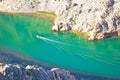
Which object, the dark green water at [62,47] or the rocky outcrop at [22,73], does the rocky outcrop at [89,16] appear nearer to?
the dark green water at [62,47]

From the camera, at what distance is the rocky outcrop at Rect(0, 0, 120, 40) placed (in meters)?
138

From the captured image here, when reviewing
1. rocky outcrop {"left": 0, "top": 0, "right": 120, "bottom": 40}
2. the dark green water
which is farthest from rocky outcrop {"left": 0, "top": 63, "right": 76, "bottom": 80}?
rocky outcrop {"left": 0, "top": 0, "right": 120, "bottom": 40}

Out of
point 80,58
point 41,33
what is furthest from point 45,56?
point 41,33

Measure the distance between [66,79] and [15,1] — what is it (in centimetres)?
11570

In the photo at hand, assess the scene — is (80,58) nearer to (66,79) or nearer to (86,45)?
(86,45)

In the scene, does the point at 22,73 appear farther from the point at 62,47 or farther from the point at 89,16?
the point at 89,16

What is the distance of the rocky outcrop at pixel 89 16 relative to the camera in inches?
5453

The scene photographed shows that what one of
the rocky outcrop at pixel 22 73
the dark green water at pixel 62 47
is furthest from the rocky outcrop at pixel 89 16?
the rocky outcrop at pixel 22 73

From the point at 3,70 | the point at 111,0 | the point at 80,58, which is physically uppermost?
the point at 111,0

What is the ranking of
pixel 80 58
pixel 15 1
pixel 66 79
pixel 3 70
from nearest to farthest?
pixel 3 70 < pixel 66 79 < pixel 80 58 < pixel 15 1

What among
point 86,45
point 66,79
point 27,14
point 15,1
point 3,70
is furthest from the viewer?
point 15,1

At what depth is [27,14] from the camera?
168250 millimetres

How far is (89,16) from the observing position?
146375 mm

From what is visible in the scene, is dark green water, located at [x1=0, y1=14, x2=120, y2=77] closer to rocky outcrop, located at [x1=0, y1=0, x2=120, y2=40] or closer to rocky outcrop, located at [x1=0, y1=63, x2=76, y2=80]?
rocky outcrop, located at [x1=0, y1=0, x2=120, y2=40]
